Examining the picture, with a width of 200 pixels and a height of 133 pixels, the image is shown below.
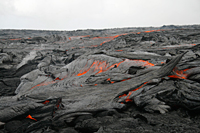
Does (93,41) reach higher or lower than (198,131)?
higher

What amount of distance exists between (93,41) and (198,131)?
1927 cm

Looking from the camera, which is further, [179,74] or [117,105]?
[179,74]

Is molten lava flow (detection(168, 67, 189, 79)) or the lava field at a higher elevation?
molten lava flow (detection(168, 67, 189, 79))

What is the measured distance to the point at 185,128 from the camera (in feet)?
9.53

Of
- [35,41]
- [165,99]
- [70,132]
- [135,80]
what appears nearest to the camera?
[70,132]

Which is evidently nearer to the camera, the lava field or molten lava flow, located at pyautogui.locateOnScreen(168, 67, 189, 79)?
the lava field

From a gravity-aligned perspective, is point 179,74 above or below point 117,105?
above

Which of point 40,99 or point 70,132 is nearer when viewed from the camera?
point 70,132

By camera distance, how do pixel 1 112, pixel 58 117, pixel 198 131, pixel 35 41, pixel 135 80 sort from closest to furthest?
pixel 198 131, pixel 58 117, pixel 1 112, pixel 135 80, pixel 35 41

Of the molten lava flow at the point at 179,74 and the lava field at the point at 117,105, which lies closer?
the lava field at the point at 117,105

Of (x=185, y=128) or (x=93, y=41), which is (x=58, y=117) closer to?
(x=185, y=128)

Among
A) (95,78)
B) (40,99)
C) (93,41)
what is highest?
(93,41)

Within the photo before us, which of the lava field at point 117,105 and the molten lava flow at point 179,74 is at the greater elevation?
the molten lava flow at point 179,74

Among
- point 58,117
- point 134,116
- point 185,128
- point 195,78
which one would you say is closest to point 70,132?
point 58,117
